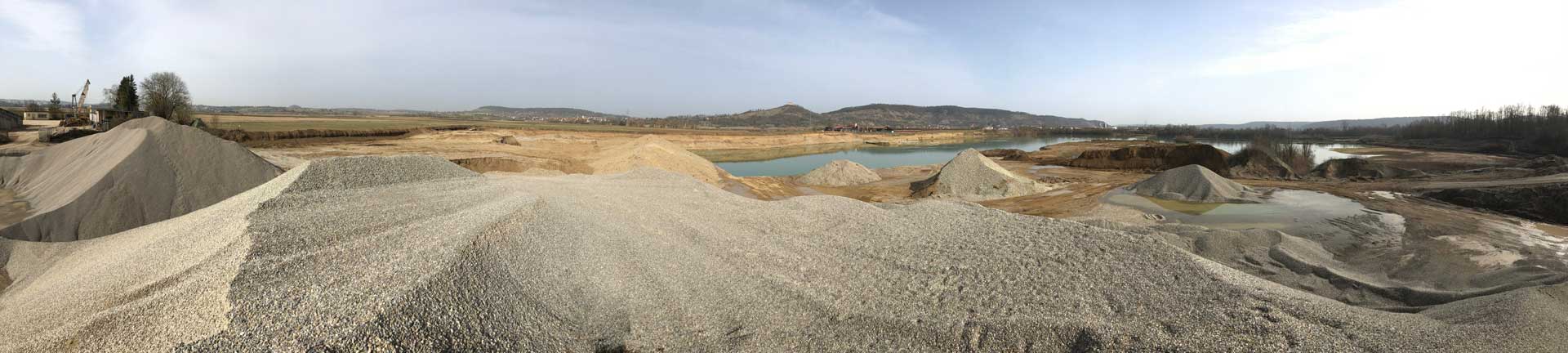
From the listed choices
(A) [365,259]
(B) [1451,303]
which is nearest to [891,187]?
(B) [1451,303]

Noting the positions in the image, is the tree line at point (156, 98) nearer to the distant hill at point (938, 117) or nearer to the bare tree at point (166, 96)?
the bare tree at point (166, 96)

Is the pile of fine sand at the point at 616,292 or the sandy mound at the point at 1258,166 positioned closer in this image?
the pile of fine sand at the point at 616,292

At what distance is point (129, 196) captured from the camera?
7234 millimetres

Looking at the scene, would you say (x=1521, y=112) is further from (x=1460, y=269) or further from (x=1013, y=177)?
(x=1460, y=269)

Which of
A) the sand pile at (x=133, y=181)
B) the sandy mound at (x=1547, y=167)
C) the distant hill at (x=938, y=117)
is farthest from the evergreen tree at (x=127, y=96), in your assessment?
the distant hill at (x=938, y=117)

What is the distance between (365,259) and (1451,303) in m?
7.86

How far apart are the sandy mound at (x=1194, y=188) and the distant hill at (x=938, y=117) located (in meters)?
110

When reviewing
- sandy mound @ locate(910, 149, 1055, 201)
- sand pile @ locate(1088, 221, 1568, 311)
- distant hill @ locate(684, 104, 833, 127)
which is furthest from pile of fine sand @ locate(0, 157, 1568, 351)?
distant hill @ locate(684, 104, 833, 127)

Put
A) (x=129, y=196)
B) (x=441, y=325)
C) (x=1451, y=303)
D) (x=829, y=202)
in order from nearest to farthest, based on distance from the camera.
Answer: (x=441, y=325) < (x=1451, y=303) < (x=129, y=196) < (x=829, y=202)

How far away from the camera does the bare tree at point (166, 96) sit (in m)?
27.7

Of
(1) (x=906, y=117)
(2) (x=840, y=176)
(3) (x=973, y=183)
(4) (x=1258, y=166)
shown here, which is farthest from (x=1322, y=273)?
(1) (x=906, y=117)

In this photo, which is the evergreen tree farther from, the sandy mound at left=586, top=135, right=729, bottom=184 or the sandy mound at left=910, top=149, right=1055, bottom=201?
the sandy mound at left=910, top=149, right=1055, bottom=201

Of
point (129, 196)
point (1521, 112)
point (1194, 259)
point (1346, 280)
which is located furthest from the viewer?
point (1521, 112)

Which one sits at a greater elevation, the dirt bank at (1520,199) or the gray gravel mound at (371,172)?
the gray gravel mound at (371,172)
